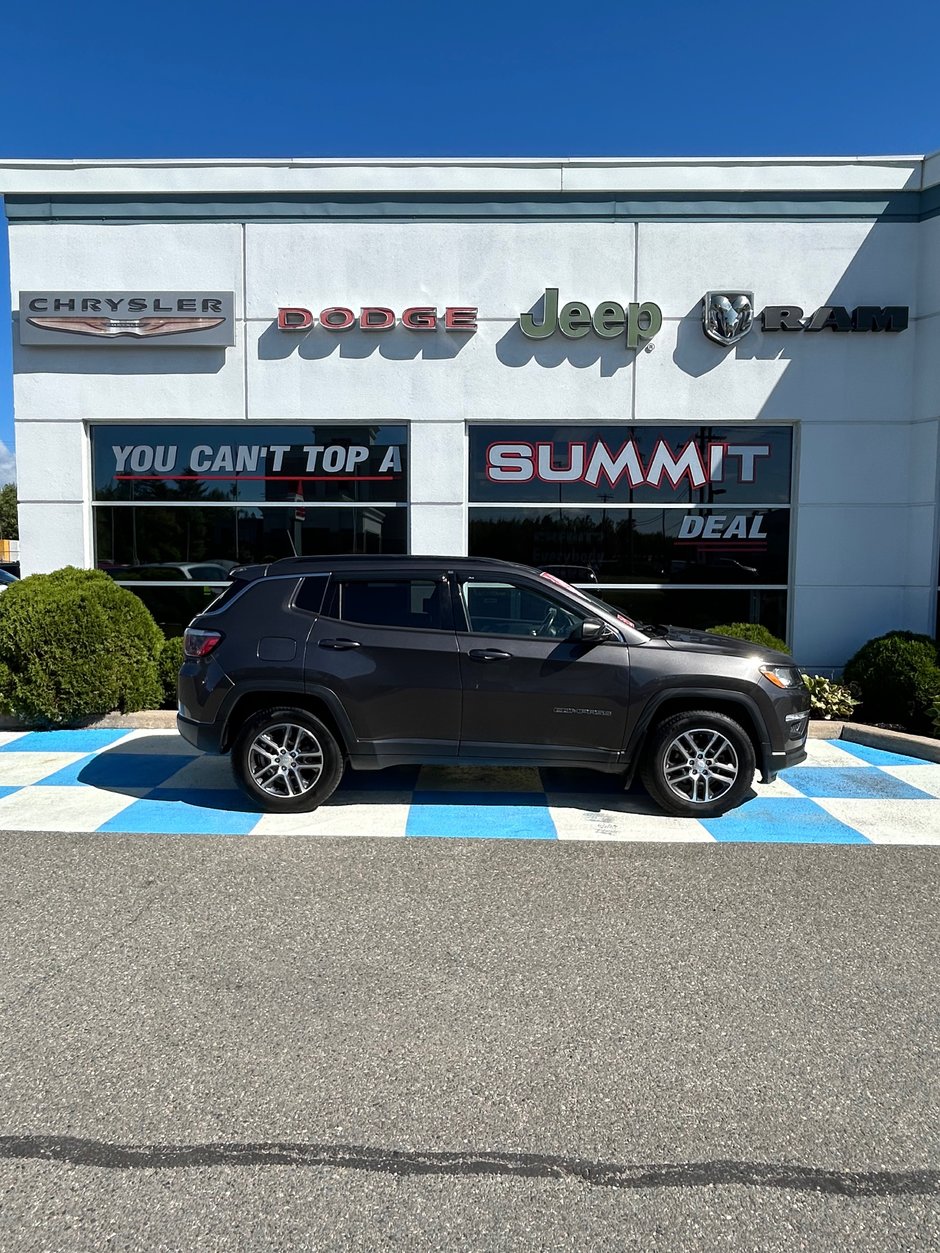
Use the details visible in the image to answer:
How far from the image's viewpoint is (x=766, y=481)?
401 inches

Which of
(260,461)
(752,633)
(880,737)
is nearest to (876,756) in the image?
(880,737)

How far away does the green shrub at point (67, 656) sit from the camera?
8.23 meters

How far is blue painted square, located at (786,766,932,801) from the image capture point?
635 centimetres

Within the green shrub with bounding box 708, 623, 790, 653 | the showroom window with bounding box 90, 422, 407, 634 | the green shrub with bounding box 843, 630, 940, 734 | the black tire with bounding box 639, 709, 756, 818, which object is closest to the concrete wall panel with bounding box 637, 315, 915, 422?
the green shrub with bounding box 708, 623, 790, 653

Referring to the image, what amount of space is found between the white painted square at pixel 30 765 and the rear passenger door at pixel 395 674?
2861 mm

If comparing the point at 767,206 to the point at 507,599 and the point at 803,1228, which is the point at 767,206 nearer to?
the point at 507,599

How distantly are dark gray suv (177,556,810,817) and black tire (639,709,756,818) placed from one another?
10 mm

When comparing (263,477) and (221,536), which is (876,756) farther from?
(221,536)

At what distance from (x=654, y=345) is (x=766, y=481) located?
2.23 meters

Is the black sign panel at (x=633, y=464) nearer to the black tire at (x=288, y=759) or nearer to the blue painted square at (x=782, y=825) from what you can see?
the blue painted square at (x=782, y=825)

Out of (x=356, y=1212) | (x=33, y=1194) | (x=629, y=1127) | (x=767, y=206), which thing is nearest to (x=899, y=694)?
(x=767, y=206)

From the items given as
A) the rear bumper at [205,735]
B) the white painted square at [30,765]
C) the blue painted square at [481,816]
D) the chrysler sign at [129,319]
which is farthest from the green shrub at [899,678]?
the chrysler sign at [129,319]

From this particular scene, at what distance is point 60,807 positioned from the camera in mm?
5902

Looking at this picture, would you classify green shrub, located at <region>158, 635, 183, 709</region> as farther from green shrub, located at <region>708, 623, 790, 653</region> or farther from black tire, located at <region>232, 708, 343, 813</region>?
green shrub, located at <region>708, 623, 790, 653</region>
